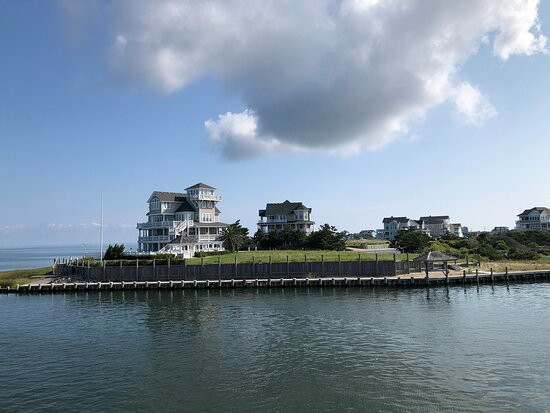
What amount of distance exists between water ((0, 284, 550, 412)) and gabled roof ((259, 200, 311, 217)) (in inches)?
2674

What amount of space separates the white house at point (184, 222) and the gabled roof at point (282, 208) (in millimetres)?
21407

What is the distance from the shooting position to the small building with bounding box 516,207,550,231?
15475 centimetres

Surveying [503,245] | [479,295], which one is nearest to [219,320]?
A: [479,295]

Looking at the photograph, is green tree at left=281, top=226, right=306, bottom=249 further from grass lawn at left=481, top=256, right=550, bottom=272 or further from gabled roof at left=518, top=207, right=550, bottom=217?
gabled roof at left=518, top=207, right=550, bottom=217

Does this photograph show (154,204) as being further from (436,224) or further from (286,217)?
(436,224)

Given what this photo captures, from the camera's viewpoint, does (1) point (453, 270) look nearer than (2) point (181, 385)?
No

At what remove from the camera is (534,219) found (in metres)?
157

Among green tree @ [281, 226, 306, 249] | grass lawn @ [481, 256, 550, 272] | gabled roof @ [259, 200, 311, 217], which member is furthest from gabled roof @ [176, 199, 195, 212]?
grass lawn @ [481, 256, 550, 272]

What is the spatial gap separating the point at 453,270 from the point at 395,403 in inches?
1970

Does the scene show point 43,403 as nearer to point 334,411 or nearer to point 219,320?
point 334,411

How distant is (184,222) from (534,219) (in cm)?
13219

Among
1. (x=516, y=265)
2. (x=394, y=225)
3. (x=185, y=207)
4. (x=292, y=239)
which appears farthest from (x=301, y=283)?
(x=394, y=225)

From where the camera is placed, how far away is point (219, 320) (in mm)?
40250

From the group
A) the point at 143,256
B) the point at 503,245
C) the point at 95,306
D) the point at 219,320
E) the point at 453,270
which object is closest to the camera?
the point at 219,320
